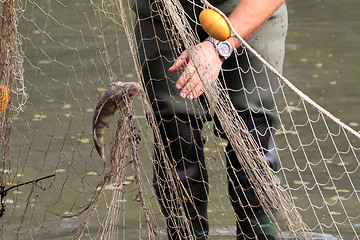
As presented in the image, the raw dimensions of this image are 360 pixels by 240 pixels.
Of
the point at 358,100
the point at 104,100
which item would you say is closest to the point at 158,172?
the point at 104,100

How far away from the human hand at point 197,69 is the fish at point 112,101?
0.22 metres

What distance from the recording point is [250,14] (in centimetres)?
272

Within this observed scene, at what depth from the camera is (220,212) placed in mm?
4305

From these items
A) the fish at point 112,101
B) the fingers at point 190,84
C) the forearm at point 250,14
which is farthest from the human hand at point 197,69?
the fish at point 112,101

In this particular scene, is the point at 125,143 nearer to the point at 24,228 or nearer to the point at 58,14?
the point at 24,228

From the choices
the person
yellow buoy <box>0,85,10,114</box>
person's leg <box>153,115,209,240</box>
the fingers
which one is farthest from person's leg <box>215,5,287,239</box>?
yellow buoy <box>0,85,10,114</box>

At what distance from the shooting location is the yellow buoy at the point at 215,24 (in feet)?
8.50

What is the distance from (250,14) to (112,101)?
67 cm

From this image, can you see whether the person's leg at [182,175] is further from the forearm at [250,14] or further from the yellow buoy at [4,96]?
the yellow buoy at [4,96]

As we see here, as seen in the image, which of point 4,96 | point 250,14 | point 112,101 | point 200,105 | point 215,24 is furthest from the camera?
point 4,96

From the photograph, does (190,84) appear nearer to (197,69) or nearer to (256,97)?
(197,69)

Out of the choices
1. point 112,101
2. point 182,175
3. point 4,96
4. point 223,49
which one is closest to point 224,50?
point 223,49

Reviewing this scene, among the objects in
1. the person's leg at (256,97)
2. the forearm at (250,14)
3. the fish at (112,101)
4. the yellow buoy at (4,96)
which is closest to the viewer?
the forearm at (250,14)

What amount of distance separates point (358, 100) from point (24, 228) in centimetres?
356
